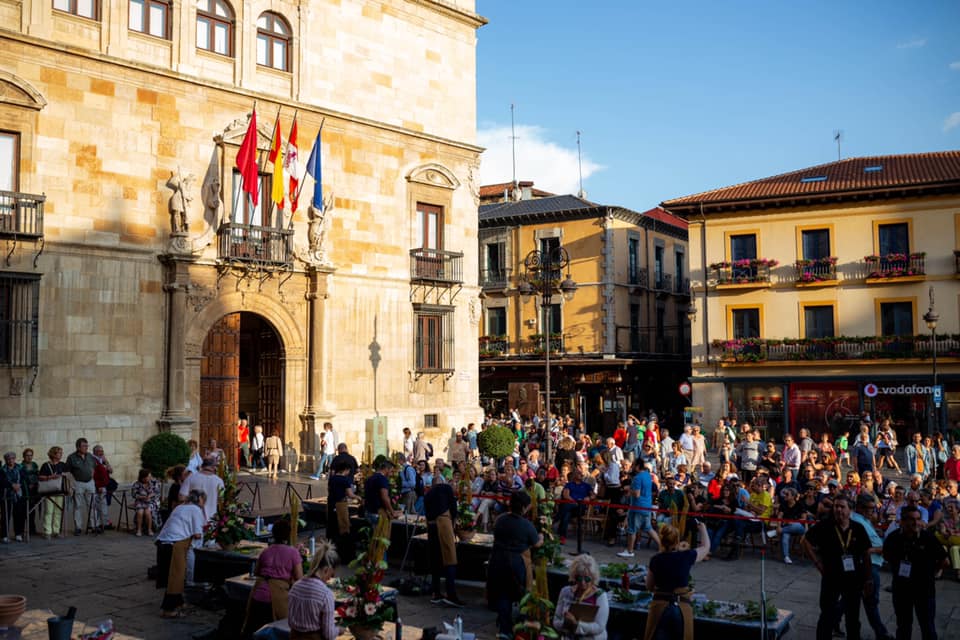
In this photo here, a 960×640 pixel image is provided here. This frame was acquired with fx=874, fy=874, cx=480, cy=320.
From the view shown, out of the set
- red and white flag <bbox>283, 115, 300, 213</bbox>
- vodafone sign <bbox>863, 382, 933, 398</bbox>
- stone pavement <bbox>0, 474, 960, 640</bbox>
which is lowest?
stone pavement <bbox>0, 474, 960, 640</bbox>

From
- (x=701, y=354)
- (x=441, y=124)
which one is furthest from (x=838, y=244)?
(x=441, y=124)

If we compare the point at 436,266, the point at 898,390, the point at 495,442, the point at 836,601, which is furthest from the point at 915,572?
the point at 898,390

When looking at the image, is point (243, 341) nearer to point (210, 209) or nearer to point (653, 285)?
point (210, 209)

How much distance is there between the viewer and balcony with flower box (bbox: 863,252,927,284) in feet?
101

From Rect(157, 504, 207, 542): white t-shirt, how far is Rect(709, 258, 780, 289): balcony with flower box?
86.3ft

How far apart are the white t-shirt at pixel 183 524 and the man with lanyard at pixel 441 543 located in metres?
2.84

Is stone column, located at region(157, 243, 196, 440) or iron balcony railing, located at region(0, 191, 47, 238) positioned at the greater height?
iron balcony railing, located at region(0, 191, 47, 238)

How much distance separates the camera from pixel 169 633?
9.75 m

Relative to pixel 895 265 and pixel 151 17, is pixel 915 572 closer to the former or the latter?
pixel 151 17

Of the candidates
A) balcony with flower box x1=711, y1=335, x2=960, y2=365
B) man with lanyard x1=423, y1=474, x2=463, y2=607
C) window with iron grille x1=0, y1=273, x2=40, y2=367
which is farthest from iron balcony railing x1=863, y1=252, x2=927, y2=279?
window with iron grille x1=0, y1=273, x2=40, y2=367

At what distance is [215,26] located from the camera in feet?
73.3

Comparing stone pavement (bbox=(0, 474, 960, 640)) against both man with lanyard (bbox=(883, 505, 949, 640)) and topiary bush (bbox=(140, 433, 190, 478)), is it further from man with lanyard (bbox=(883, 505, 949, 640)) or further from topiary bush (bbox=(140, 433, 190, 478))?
topiary bush (bbox=(140, 433, 190, 478))

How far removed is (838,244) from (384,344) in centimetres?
1773

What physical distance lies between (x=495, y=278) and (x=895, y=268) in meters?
18.0
